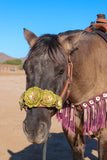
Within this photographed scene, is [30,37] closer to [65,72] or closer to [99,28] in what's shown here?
[65,72]

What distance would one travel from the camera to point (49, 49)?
82.5 inches

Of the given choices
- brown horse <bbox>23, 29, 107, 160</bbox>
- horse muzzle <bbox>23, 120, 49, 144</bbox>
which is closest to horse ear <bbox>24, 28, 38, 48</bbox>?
brown horse <bbox>23, 29, 107, 160</bbox>

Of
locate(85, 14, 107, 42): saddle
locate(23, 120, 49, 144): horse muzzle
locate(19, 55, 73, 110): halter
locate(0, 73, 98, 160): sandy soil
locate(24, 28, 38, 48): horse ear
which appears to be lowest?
locate(0, 73, 98, 160): sandy soil

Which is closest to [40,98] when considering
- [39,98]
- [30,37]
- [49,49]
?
[39,98]

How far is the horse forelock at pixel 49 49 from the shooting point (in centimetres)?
208

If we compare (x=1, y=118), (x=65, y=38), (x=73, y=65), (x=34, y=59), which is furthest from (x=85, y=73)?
(x=1, y=118)

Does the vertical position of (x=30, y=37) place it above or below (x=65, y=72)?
above

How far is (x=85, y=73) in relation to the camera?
2570 mm

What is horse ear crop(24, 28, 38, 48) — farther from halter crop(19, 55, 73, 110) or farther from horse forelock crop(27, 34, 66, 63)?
halter crop(19, 55, 73, 110)

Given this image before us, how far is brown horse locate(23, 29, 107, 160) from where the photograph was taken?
2002 millimetres

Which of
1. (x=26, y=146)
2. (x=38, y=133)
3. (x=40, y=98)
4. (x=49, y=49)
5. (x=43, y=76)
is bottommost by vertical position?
(x=26, y=146)

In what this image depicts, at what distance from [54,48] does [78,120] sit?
115 cm

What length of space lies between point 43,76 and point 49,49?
0.29 m

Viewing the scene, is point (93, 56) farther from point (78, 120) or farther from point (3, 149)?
point (3, 149)
